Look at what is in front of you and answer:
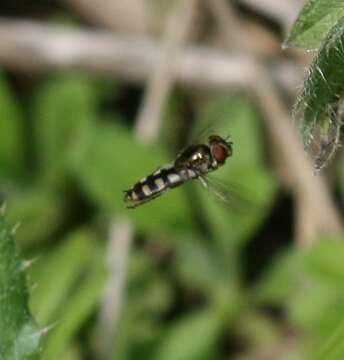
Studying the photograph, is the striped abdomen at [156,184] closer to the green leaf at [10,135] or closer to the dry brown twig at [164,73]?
the dry brown twig at [164,73]

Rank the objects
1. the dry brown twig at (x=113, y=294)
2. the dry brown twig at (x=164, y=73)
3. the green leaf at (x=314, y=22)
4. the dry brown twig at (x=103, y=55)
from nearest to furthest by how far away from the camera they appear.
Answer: the green leaf at (x=314, y=22), the dry brown twig at (x=113, y=294), the dry brown twig at (x=164, y=73), the dry brown twig at (x=103, y=55)

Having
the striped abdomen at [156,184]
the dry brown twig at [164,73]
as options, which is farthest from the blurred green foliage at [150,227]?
the striped abdomen at [156,184]

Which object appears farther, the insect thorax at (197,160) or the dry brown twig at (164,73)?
the dry brown twig at (164,73)

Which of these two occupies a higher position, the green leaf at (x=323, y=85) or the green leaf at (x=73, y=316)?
the green leaf at (x=73, y=316)

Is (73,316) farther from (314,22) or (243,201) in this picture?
(314,22)

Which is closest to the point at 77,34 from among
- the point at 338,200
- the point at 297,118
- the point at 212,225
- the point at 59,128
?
the point at 59,128

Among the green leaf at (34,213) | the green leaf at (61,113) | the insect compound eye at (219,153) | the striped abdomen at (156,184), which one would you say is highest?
the green leaf at (61,113)

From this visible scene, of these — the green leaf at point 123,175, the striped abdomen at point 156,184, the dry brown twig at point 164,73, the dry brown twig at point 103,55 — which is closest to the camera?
the striped abdomen at point 156,184

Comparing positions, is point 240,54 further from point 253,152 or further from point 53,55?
point 53,55

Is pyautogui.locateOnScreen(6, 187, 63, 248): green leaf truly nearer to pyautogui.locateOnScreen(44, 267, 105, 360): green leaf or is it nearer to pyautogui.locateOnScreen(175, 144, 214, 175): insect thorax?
pyautogui.locateOnScreen(44, 267, 105, 360): green leaf

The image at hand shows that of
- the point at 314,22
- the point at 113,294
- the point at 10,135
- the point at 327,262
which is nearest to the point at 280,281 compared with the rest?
the point at 113,294
